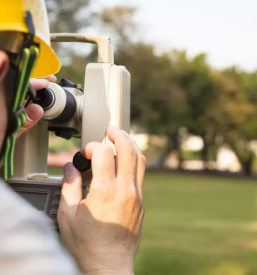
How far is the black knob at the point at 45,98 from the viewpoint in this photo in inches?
37.9

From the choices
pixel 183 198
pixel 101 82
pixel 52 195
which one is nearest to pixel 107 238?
pixel 52 195

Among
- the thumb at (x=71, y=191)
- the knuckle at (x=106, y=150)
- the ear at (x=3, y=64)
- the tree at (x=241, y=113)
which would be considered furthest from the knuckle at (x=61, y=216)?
the tree at (x=241, y=113)

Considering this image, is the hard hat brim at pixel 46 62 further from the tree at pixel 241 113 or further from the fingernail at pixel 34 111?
the tree at pixel 241 113

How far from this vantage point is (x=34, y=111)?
86 cm

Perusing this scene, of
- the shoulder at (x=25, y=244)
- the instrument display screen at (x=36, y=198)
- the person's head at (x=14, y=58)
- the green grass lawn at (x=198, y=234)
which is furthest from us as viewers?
the green grass lawn at (x=198, y=234)

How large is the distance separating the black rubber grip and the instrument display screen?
0.52ft

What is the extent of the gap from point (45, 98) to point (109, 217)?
1.09 feet

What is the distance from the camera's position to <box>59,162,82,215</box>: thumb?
0.79 meters

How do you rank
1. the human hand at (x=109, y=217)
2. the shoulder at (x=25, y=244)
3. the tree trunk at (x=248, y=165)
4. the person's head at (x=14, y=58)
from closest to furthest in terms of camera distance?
the shoulder at (x=25, y=244), the person's head at (x=14, y=58), the human hand at (x=109, y=217), the tree trunk at (x=248, y=165)

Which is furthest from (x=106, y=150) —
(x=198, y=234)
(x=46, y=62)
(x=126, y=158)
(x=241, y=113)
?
(x=241, y=113)

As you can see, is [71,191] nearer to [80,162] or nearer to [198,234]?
[80,162]

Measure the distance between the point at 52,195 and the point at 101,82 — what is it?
0.24 m

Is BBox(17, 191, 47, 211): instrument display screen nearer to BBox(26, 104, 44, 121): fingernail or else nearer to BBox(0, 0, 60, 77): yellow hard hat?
BBox(26, 104, 44, 121): fingernail

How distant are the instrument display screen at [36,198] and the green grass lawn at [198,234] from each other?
3.92m
